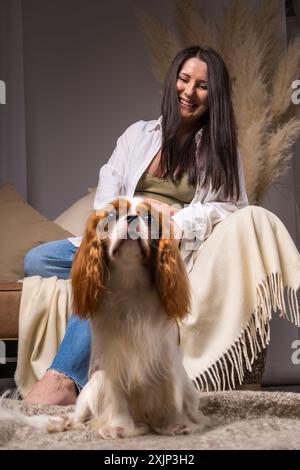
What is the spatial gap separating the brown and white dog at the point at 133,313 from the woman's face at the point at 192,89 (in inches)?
31.1

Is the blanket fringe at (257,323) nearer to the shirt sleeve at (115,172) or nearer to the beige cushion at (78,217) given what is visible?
the shirt sleeve at (115,172)

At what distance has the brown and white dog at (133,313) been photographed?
A: 52.9 inches

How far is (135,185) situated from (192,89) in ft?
0.95

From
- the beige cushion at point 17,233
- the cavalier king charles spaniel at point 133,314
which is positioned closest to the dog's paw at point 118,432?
the cavalier king charles spaniel at point 133,314

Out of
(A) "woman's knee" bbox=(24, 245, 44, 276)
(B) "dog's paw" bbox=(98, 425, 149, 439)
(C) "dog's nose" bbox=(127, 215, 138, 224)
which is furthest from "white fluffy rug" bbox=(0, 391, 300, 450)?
(A) "woman's knee" bbox=(24, 245, 44, 276)

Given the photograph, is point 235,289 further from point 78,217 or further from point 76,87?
point 76,87

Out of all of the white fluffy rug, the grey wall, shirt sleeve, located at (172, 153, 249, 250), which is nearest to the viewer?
the white fluffy rug

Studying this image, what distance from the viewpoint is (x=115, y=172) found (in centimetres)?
218

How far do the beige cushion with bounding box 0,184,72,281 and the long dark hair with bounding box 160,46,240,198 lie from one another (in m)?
0.69

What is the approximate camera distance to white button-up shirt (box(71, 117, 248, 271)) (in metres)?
1.97

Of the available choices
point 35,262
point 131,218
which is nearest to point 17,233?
point 35,262

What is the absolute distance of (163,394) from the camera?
1396 millimetres

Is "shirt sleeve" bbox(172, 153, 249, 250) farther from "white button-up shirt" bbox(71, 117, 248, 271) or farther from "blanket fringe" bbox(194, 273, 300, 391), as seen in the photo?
"blanket fringe" bbox(194, 273, 300, 391)

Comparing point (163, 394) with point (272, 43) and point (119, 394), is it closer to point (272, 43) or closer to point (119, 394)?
point (119, 394)
